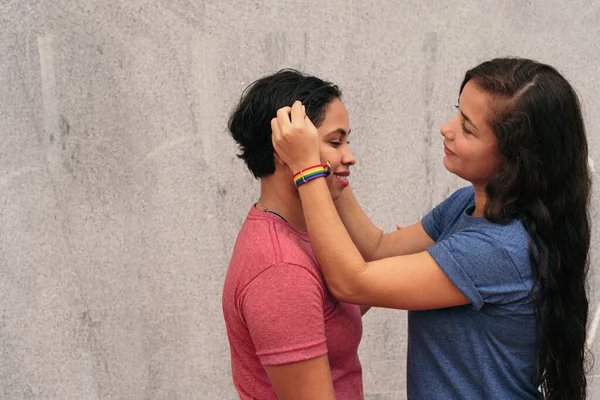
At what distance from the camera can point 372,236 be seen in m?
2.03

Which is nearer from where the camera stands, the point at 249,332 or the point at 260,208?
the point at 249,332

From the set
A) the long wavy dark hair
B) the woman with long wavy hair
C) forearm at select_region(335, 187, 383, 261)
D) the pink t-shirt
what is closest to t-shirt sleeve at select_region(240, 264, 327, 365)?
the pink t-shirt

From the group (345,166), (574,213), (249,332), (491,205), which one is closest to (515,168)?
(491,205)

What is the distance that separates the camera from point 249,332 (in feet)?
4.87

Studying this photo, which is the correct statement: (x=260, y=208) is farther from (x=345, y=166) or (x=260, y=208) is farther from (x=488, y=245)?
(x=488, y=245)

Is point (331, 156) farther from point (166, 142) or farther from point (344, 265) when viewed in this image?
point (166, 142)

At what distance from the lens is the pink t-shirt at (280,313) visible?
4.52 ft

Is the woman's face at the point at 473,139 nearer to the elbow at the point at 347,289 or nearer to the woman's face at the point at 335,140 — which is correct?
the woman's face at the point at 335,140

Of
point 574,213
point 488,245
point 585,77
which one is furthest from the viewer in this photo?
point 585,77

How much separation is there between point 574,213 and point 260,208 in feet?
2.64

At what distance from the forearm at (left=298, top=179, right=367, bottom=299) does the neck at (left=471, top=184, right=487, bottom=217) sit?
1.28 feet

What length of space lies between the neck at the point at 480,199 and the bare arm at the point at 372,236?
13.0 inches

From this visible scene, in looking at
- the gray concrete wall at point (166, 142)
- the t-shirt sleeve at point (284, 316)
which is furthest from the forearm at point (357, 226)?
the gray concrete wall at point (166, 142)

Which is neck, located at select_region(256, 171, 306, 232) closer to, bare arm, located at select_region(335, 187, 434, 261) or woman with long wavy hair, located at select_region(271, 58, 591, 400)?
woman with long wavy hair, located at select_region(271, 58, 591, 400)
